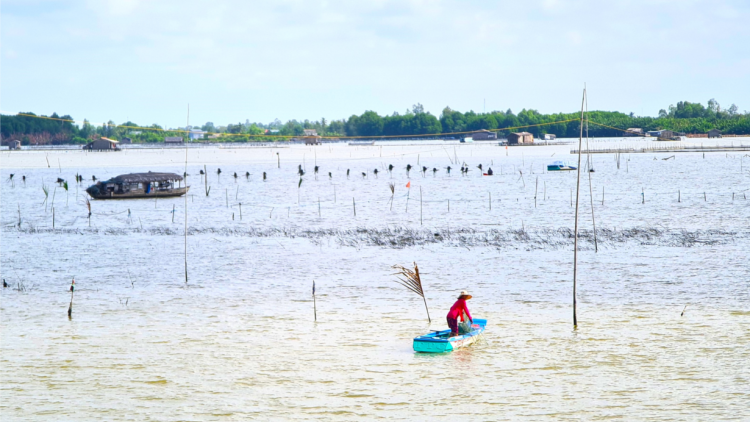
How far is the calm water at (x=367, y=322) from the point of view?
11977mm

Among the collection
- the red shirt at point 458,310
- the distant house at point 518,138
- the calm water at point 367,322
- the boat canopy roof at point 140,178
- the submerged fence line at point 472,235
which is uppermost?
the distant house at point 518,138

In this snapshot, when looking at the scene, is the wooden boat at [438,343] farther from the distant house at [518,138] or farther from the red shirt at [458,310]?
the distant house at [518,138]

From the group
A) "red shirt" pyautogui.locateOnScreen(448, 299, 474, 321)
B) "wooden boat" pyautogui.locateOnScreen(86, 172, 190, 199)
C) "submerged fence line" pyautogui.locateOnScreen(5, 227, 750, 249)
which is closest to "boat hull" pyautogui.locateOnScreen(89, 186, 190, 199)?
"wooden boat" pyautogui.locateOnScreen(86, 172, 190, 199)

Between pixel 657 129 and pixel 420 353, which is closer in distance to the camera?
pixel 420 353

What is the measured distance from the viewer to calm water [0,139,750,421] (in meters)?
12.0

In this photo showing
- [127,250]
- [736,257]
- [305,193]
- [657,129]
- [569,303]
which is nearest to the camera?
[569,303]

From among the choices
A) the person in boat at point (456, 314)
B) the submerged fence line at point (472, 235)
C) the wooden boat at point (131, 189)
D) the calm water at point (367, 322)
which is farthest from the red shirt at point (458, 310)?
the wooden boat at point (131, 189)

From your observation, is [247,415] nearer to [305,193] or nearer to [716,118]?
[305,193]

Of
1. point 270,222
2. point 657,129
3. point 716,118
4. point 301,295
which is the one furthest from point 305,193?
point 716,118

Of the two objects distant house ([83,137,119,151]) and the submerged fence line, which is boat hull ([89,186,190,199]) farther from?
distant house ([83,137,119,151])

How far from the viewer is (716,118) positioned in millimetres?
182000

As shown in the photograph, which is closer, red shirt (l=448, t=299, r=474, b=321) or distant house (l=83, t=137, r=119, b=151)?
red shirt (l=448, t=299, r=474, b=321)

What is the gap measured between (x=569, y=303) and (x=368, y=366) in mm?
6689

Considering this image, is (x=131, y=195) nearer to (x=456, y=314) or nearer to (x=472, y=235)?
(x=472, y=235)
